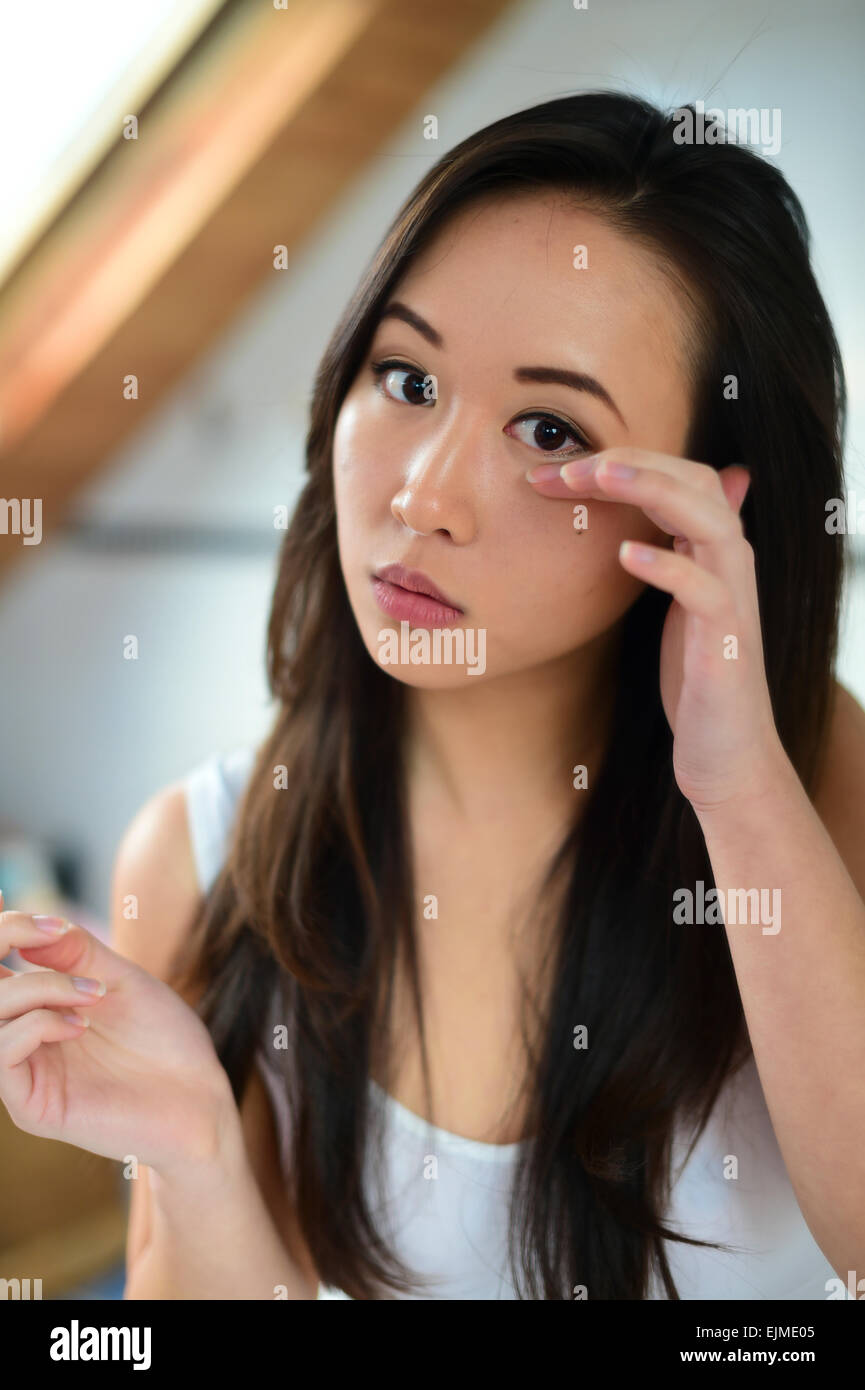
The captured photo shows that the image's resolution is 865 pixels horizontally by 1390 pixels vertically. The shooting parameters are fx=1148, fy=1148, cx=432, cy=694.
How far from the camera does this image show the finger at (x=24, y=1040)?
0.66m

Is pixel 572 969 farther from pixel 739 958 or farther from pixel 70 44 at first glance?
pixel 70 44

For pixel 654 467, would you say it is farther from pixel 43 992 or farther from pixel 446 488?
pixel 43 992

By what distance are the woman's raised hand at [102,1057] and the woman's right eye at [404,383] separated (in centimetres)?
38

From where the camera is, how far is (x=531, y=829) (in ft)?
2.88

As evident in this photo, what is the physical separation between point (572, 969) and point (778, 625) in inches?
11.2

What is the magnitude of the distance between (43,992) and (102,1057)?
92 mm

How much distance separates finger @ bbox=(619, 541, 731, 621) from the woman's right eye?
0.19 meters

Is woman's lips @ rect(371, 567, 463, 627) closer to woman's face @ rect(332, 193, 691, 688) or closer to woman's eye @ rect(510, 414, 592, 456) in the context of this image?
woman's face @ rect(332, 193, 691, 688)

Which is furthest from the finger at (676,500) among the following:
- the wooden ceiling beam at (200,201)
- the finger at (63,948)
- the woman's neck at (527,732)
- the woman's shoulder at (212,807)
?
the wooden ceiling beam at (200,201)

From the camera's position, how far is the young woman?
25.7 inches

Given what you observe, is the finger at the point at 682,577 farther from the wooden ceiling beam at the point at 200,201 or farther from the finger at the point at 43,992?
the wooden ceiling beam at the point at 200,201

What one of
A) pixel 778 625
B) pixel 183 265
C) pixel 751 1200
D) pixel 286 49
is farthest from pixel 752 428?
pixel 183 265

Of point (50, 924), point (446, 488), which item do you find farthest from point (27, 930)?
point (446, 488)

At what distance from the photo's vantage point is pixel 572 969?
83cm
